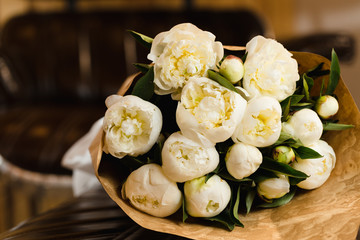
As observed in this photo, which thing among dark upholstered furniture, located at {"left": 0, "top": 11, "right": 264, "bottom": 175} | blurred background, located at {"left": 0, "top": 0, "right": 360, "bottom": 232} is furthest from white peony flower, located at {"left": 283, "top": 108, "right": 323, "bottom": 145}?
dark upholstered furniture, located at {"left": 0, "top": 11, "right": 264, "bottom": 175}

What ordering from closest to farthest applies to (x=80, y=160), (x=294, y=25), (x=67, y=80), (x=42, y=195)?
(x=80, y=160) → (x=42, y=195) → (x=67, y=80) → (x=294, y=25)

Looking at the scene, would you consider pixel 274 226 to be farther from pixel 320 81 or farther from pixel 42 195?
pixel 42 195

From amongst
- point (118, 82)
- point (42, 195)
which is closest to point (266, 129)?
point (42, 195)

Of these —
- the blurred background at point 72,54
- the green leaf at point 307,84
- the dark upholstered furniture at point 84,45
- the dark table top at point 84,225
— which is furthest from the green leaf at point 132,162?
the dark upholstered furniture at point 84,45

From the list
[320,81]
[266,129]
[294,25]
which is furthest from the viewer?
[294,25]

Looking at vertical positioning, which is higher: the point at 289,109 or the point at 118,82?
the point at 289,109

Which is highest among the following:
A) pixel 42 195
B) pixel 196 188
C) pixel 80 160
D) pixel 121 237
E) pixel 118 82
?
pixel 196 188

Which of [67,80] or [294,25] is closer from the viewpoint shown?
[67,80]

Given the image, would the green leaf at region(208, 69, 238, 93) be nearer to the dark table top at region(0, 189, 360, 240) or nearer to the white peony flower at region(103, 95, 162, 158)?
the white peony flower at region(103, 95, 162, 158)
